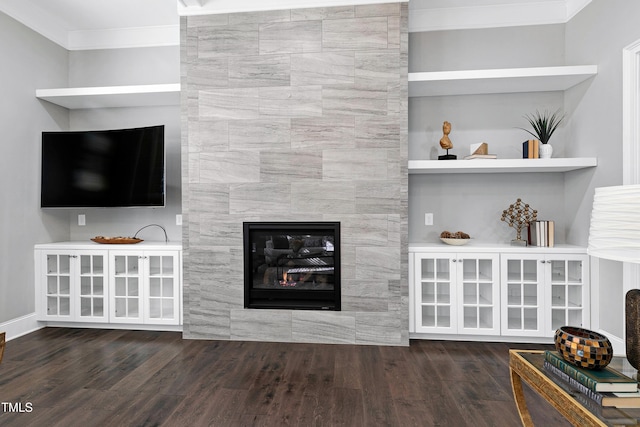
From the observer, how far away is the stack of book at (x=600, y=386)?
3.77ft

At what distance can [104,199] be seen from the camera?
3436 mm

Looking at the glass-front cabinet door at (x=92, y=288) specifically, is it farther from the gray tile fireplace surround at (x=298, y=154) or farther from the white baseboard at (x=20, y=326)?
the gray tile fireplace surround at (x=298, y=154)

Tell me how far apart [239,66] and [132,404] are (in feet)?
8.57

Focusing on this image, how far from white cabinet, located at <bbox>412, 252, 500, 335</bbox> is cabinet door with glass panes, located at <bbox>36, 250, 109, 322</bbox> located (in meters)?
2.86

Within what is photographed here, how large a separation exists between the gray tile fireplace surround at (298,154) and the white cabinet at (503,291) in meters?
0.26

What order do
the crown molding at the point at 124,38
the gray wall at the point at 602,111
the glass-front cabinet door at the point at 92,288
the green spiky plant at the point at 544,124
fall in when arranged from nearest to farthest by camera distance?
the gray wall at the point at 602,111 < the green spiky plant at the point at 544,124 < the glass-front cabinet door at the point at 92,288 < the crown molding at the point at 124,38

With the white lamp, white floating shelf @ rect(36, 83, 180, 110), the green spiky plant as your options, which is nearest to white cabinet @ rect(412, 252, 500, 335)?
the green spiky plant

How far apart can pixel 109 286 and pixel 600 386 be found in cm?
357

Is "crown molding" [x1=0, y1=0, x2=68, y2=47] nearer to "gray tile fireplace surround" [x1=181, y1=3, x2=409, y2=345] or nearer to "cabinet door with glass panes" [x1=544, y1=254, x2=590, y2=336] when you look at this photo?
"gray tile fireplace surround" [x1=181, y1=3, x2=409, y2=345]

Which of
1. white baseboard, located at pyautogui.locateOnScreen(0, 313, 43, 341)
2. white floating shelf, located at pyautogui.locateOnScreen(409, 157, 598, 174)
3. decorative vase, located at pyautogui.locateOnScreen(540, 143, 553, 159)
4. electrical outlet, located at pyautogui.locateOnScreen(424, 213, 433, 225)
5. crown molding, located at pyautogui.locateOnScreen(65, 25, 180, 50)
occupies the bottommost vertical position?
white baseboard, located at pyautogui.locateOnScreen(0, 313, 43, 341)

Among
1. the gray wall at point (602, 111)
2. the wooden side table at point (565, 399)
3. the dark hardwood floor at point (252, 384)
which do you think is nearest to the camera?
the wooden side table at point (565, 399)

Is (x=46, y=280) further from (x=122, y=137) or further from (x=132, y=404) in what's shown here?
(x=132, y=404)

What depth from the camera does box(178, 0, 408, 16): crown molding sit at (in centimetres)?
297

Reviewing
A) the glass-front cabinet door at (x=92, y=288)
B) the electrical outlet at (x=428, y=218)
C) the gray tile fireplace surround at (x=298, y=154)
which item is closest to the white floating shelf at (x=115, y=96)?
the gray tile fireplace surround at (x=298, y=154)
